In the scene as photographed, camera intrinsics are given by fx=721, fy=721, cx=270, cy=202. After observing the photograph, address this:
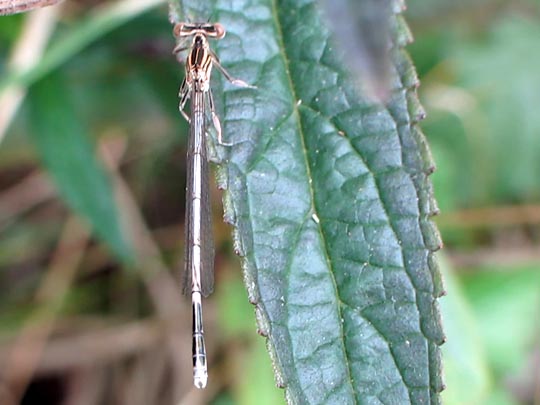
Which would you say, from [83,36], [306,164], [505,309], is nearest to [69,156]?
[83,36]

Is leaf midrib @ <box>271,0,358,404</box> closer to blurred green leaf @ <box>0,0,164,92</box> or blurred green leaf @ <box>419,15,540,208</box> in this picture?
blurred green leaf @ <box>0,0,164,92</box>

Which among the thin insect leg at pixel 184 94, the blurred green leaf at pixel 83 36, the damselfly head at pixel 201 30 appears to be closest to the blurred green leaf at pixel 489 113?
the thin insect leg at pixel 184 94

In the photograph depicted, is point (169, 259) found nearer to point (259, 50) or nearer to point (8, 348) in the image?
point (8, 348)

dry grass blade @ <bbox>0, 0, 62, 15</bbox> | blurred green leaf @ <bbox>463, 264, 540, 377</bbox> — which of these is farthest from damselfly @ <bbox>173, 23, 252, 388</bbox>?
blurred green leaf @ <bbox>463, 264, 540, 377</bbox>

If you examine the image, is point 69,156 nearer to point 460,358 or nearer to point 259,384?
point 259,384

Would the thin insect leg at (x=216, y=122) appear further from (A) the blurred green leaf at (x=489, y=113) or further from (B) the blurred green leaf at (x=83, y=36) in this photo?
(A) the blurred green leaf at (x=489, y=113)
